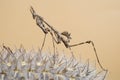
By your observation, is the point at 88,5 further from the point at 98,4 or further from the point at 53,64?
the point at 53,64

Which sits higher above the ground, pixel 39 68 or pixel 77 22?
pixel 77 22

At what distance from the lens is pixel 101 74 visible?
368 millimetres

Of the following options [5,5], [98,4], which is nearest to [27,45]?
[5,5]

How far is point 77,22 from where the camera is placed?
0.96 m

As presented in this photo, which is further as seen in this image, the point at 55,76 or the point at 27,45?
the point at 27,45

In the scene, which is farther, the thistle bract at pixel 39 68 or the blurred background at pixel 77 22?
the blurred background at pixel 77 22

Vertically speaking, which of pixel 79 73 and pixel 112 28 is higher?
pixel 112 28

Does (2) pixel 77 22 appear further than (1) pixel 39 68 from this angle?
Yes

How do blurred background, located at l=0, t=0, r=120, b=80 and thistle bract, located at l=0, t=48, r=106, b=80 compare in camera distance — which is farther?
blurred background, located at l=0, t=0, r=120, b=80

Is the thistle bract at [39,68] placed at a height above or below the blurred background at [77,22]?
below

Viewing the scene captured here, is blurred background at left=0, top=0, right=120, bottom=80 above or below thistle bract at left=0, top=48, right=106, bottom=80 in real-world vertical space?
above

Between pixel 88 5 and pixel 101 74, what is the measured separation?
2.02ft

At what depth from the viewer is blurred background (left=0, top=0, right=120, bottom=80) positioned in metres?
0.93

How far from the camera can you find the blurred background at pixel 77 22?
0.93 meters
